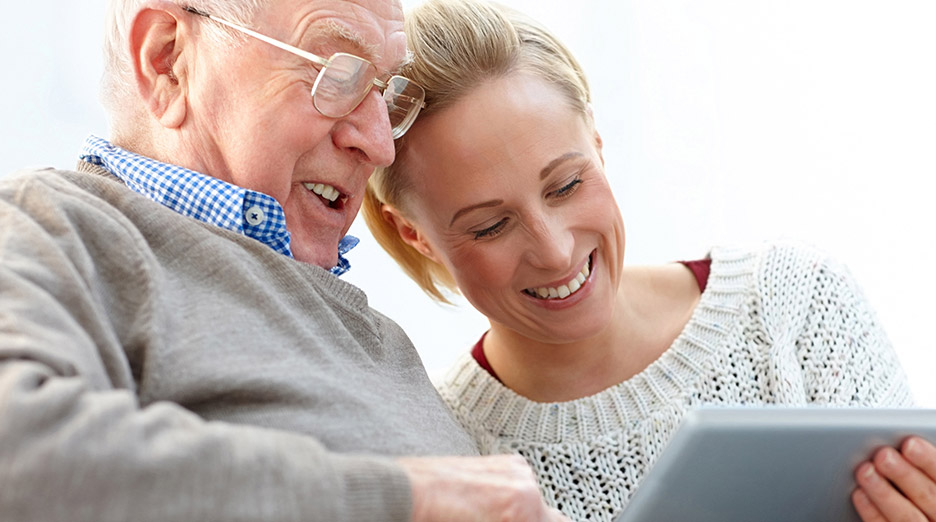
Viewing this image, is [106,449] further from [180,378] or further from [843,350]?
[843,350]

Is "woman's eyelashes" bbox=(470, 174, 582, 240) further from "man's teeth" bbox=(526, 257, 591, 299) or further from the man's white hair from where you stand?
the man's white hair

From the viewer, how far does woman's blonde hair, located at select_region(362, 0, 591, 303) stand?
5.65ft

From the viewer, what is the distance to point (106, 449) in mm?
798

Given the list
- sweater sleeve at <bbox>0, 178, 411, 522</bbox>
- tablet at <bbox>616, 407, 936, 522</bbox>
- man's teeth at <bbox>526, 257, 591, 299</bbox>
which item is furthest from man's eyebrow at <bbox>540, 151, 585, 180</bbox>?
sweater sleeve at <bbox>0, 178, 411, 522</bbox>

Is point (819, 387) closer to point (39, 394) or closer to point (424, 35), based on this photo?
point (424, 35)

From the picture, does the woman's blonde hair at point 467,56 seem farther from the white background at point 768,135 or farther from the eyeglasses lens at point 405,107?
the white background at point 768,135

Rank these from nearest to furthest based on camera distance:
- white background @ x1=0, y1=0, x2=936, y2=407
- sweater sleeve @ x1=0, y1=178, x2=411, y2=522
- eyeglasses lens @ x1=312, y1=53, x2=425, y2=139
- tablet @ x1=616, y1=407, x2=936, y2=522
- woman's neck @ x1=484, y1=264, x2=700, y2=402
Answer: sweater sleeve @ x1=0, y1=178, x2=411, y2=522 → tablet @ x1=616, y1=407, x2=936, y2=522 → eyeglasses lens @ x1=312, y1=53, x2=425, y2=139 → woman's neck @ x1=484, y1=264, x2=700, y2=402 → white background @ x1=0, y1=0, x2=936, y2=407

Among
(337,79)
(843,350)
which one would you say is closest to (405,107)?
(337,79)

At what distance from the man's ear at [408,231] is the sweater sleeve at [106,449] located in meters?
0.98

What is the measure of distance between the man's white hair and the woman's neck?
2.86 ft

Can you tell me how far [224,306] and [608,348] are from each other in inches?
38.8

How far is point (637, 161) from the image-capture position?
9.13 feet

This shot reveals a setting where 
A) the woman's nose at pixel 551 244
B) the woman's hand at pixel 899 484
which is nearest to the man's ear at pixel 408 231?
the woman's nose at pixel 551 244

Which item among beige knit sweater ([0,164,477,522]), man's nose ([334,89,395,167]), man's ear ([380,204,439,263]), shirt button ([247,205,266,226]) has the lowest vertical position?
man's ear ([380,204,439,263])
